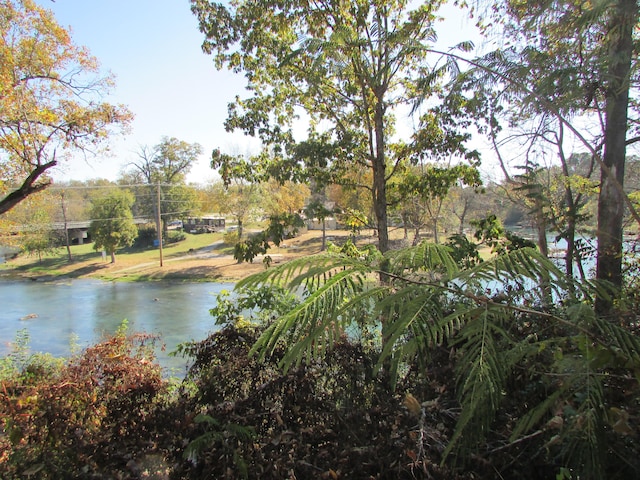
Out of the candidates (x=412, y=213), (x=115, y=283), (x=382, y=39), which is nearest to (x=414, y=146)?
(x=382, y=39)

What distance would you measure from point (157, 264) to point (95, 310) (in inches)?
487

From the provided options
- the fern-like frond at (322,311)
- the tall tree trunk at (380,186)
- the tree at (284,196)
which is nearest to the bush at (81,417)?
the fern-like frond at (322,311)

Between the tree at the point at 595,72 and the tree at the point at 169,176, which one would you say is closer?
the tree at the point at 595,72

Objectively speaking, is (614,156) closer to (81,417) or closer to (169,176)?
(81,417)

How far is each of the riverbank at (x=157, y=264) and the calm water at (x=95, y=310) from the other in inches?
72.2

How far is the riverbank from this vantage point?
24.0m

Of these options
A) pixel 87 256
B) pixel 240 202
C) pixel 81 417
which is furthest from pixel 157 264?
pixel 81 417

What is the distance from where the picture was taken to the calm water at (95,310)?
1120 cm

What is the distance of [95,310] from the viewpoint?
16.0m

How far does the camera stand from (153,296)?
18.6 metres

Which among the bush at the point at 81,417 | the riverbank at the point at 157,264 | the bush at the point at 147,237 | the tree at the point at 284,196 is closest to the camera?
the bush at the point at 81,417

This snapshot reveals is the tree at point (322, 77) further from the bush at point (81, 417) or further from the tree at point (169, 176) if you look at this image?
the tree at point (169, 176)

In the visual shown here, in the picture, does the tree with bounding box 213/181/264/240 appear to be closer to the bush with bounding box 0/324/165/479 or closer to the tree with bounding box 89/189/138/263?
the tree with bounding box 89/189/138/263

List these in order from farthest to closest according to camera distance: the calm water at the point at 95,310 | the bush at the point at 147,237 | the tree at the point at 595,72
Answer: the bush at the point at 147,237
the calm water at the point at 95,310
the tree at the point at 595,72
